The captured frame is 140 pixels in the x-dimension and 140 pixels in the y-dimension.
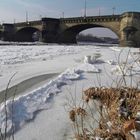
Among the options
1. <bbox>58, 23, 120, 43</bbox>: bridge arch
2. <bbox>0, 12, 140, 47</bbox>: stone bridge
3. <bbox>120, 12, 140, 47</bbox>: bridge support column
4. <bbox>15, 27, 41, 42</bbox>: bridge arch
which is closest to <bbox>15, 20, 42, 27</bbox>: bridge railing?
<bbox>0, 12, 140, 47</bbox>: stone bridge

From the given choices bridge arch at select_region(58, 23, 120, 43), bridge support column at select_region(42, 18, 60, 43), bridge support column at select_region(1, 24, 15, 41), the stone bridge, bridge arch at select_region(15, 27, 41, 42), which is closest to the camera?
the stone bridge

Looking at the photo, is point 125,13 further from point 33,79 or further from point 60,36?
point 33,79

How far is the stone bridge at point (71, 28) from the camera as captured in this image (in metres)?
47.9

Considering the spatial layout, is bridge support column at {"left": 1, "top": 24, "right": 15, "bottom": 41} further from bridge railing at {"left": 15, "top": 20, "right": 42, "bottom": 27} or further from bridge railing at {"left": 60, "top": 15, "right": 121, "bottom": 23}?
bridge railing at {"left": 60, "top": 15, "right": 121, "bottom": 23}

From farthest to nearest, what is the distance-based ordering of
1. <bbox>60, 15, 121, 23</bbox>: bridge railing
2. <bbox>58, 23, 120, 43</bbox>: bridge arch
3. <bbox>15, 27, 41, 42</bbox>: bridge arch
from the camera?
<bbox>15, 27, 41, 42</bbox>: bridge arch
<bbox>58, 23, 120, 43</bbox>: bridge arch
<bbox>60, 15, 121, 23</bbox>: bridge railing

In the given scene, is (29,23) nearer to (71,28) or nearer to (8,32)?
(8,32)

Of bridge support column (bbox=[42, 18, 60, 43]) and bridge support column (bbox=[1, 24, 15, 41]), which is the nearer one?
→ bridge support column (bbox=[42, 18, 60, 43])

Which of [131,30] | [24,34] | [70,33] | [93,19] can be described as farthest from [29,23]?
[131,30]

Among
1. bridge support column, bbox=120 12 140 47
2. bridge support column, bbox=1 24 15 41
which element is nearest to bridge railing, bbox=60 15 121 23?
bridge support column, bbox=120 12 140 47

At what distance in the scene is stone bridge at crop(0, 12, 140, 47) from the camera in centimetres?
4794

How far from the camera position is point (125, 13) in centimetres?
4988

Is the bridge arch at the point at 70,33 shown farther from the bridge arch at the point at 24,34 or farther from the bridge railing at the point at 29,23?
the bridge arch at the point at 24,34

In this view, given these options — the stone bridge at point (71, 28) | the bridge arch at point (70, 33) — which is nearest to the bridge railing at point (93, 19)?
the stone bridge at point (71, 28)

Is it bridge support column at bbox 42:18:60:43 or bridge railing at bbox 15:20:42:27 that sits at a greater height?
bridge railing at bbox 15:20:42:27
